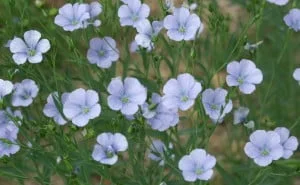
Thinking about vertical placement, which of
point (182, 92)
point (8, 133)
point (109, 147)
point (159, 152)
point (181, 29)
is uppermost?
point (181, 29)

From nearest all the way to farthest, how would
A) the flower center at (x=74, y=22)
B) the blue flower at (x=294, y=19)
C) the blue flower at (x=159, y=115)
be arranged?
the blue flower at (x=159, y=115) → the flower center at (x=74, y=22) → the blue flower at (x=294, y=19)

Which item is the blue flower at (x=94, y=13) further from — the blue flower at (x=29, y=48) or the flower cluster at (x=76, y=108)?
the flower cluster at (x=76, y=108)

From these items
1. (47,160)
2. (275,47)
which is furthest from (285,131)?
(275,47)

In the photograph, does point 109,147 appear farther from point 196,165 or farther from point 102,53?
point 102,53

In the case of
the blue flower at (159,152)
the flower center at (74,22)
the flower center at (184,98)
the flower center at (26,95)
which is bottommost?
the blue flower at (159,152)

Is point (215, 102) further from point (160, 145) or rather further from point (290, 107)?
point (290, 107)

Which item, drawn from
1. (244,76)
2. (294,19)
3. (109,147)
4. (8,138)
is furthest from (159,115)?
(294,19)

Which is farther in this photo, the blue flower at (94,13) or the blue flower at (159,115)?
the blue flower at (94,13)

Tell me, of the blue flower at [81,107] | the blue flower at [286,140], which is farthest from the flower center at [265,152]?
the blue flower at [81,107]
